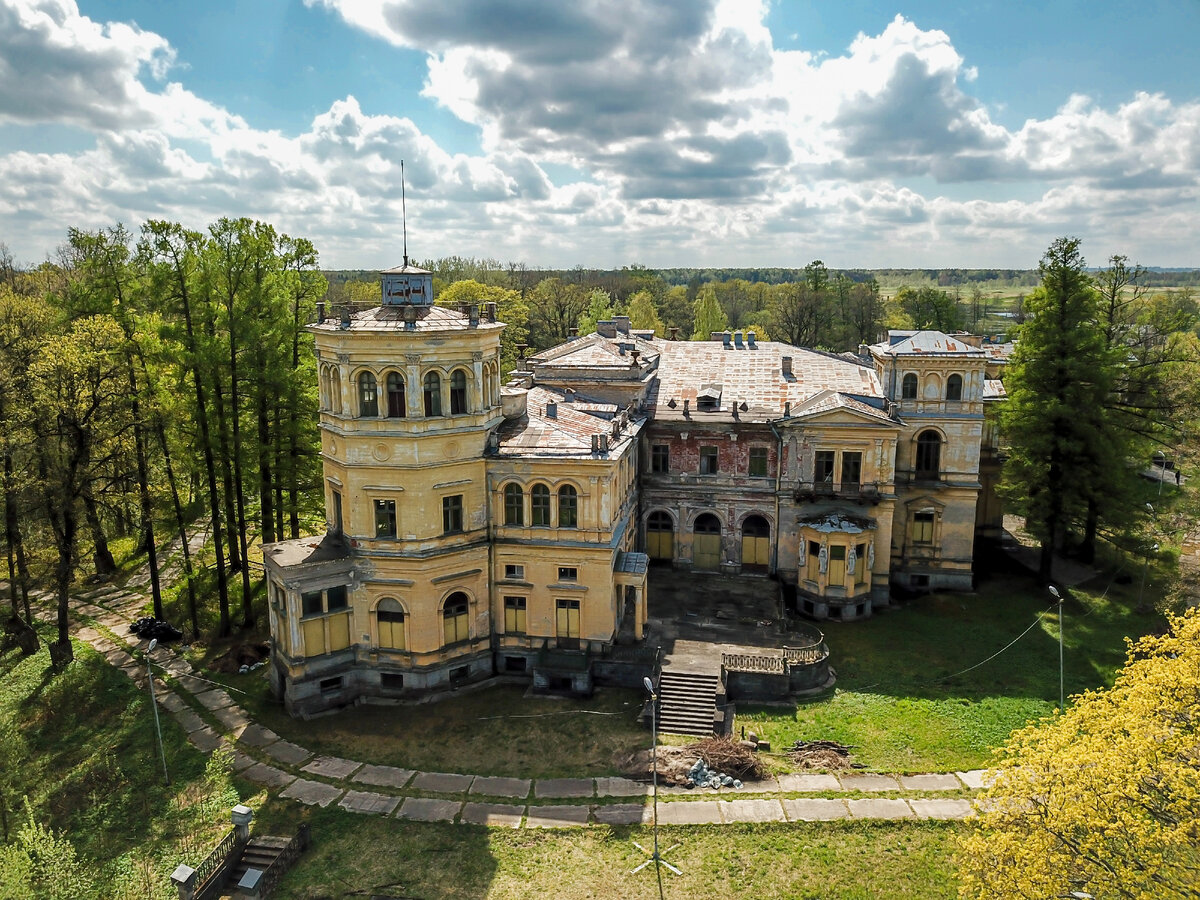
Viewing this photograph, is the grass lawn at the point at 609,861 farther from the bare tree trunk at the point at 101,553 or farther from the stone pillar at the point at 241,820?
the bare tree trunk at the point at 101,553

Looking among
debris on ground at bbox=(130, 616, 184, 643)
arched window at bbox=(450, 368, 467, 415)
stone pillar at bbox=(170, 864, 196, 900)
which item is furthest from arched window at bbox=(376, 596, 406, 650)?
debris on ground at bbox=(130, 616, 184, 643)

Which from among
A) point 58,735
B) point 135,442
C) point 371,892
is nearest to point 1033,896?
point 371,892

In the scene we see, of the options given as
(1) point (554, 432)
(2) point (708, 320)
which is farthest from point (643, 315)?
(1) point (554, 432)

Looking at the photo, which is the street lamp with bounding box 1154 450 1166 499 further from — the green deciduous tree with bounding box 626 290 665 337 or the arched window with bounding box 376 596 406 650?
the arched window with bounding box 376 596 406 650

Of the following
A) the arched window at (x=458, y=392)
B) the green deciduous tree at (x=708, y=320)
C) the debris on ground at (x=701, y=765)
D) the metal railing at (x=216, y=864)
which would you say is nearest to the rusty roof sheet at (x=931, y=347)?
the arched window at (x=458, y=392)

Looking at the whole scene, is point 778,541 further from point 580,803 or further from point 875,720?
point 580,803

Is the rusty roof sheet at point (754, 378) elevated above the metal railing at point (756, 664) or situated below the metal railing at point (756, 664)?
above
